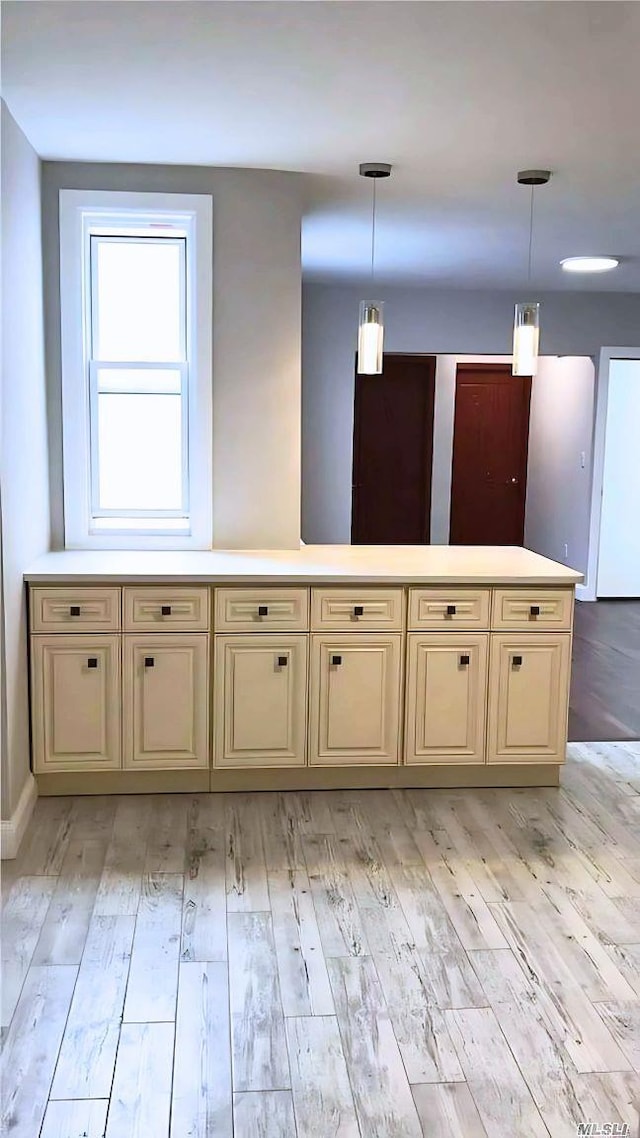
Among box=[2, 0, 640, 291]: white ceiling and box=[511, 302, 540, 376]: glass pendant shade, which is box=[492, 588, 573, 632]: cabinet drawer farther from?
box=[2, 0, 640, 291]: white ceiling

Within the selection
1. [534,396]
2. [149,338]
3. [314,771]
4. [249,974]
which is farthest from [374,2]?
[534,396]

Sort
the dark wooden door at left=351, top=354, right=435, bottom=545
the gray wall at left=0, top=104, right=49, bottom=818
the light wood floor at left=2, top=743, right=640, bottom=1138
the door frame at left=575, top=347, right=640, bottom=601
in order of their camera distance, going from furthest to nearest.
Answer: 1. the dark wooden door at left=351, top=354, right=435, bottom=545
2. the door frame at left=575, top=347, right=640, bottom=601
3. the gray wall at left=0, top=104, right=49, bottom=818
4. the light wood floor at left=2, top=743, right=640, bottom=1138

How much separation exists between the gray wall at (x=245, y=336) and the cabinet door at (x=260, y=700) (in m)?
0.65

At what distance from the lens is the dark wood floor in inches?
192

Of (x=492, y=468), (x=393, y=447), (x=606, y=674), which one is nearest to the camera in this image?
(x=606, y=674)

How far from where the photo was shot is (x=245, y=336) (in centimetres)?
421

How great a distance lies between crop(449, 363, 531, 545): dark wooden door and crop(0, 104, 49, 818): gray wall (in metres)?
6.35

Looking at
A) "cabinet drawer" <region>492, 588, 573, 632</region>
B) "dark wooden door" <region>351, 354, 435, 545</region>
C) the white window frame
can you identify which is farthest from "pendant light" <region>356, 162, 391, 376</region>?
"dark wooden door" <region>351, 354, 435, 545</region>

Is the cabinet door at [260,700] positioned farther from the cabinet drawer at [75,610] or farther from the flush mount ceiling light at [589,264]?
the flush mount ceiling light at [589,264]

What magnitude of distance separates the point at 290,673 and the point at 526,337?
5.12ft

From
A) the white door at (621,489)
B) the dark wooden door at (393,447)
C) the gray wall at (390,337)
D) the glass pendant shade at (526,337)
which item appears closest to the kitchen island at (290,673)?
the glass pendant shade at (526,337)

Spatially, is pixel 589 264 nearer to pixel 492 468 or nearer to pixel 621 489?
pixel 621 489

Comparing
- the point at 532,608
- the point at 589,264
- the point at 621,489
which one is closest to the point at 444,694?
the point at 532,608

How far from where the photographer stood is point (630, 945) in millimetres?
2855
